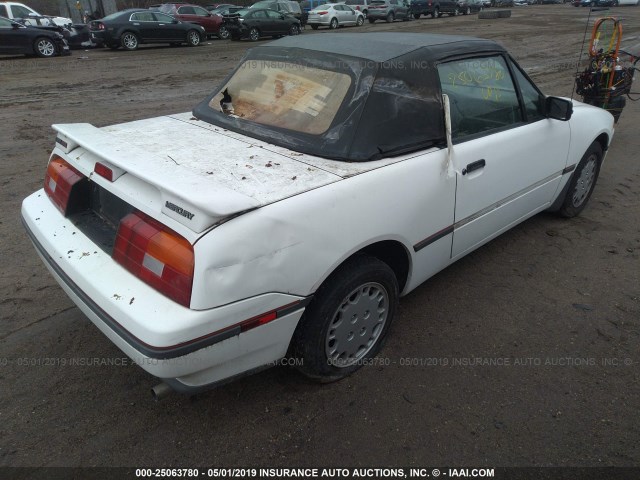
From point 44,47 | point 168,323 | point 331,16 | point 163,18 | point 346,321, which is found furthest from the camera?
point 331,16

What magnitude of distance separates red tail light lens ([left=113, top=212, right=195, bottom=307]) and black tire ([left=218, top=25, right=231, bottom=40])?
2139cm

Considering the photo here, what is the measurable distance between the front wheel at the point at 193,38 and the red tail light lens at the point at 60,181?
18042 millimetres

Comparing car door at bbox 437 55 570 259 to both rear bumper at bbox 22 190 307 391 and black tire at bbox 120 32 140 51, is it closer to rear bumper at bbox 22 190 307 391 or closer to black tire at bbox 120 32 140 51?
rear bumper at bbox 22 190 307 391

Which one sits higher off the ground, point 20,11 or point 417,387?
point 20,11

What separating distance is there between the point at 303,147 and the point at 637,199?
4.08m

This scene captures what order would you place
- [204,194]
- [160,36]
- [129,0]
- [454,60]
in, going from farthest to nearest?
1. [129,0]
2. [160,36]
3. [454,60]
4. [204,194]

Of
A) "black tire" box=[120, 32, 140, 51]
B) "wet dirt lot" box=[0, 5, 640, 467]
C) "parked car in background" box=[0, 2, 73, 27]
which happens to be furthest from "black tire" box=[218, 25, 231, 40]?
"wet dirt lot" box=[0, 5, 640, 467]

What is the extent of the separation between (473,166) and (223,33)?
2141 cm

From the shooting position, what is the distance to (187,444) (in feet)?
7.22

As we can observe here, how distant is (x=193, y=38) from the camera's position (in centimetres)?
1900

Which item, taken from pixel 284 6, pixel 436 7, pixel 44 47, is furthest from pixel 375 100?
pixel 436 7

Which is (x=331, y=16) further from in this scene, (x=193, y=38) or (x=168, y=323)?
(x=168, y=323)

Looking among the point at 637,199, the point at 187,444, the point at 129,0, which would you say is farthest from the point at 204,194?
the point at 129,0

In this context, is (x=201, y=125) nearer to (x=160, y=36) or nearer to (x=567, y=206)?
(x=567, y=206)
